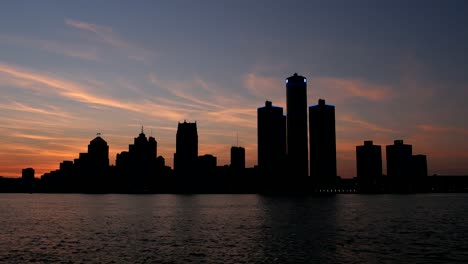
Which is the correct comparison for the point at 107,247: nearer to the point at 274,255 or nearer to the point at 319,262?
the point at 274,255

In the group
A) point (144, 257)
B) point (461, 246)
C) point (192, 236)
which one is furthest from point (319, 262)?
point (192, 236)

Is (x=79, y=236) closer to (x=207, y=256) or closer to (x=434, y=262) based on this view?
(x=207, y=256)

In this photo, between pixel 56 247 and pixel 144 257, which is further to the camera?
pixel 56 247

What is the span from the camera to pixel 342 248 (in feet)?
236

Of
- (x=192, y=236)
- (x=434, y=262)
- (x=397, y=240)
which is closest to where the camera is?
(x=434, y=262)

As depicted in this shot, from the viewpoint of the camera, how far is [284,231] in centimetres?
10000

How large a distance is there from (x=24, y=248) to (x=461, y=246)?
216ft

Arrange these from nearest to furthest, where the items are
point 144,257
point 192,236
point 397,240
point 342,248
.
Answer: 1. point 144,257
2. point 342,248
3. point 397,240
4. point 192,236

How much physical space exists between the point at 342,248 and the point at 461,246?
18821 millimetres

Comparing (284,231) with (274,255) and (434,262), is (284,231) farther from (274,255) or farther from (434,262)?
(434,262)

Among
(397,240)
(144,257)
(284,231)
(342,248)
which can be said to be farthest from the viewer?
(284,231)

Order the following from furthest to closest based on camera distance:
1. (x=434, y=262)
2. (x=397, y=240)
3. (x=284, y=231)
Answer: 1. (x=284, y=231)
2. (x=397, y=240)
3. (x=434, y=262)

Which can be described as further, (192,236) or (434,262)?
(192,236)

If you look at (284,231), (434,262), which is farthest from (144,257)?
(284,231)
